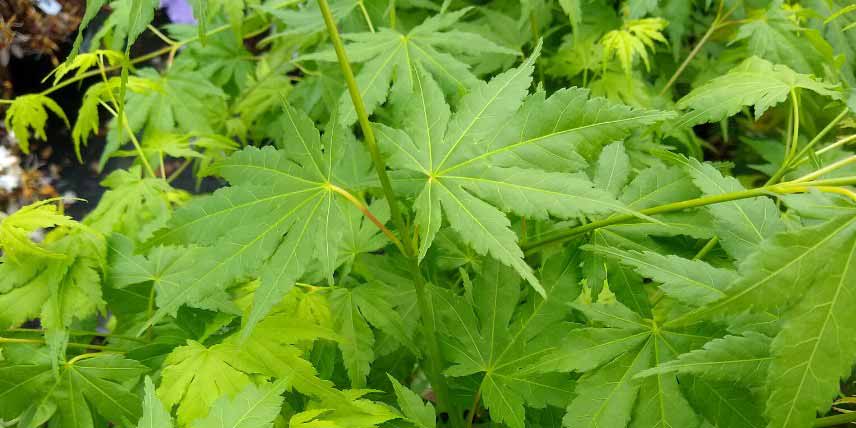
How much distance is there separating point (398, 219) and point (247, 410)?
31cm

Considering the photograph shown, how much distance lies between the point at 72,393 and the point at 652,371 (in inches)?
34.3

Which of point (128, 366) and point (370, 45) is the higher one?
point (370, 45)

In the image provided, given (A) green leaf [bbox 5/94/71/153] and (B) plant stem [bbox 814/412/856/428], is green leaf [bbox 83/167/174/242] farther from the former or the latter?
(B) plant stem [bbox 814/412/856/428]

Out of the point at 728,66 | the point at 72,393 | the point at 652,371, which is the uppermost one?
the point at 728,66

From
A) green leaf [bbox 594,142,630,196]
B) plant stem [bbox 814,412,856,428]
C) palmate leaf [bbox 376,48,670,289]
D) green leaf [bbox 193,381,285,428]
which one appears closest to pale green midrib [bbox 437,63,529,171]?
palmate leaf [bbox 376,48,670,289]

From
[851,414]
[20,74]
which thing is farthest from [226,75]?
[20,74]

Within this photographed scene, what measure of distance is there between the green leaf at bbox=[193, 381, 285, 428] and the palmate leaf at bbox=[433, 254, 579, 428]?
29 cm

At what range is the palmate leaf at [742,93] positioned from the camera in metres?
0.95

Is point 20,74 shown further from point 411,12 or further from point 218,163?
point 218,163

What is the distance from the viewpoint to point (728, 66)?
164 centimetres

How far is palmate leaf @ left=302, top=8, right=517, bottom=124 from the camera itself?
1.08 m

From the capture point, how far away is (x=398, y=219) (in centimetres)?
80

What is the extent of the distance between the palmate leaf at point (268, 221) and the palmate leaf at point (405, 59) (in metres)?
0.25

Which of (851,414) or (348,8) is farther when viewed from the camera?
(348,8)
